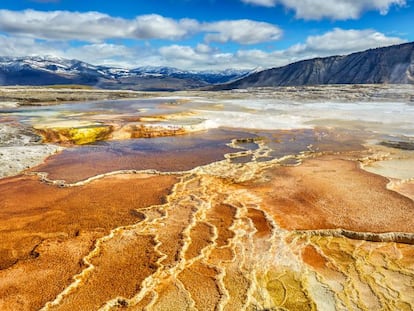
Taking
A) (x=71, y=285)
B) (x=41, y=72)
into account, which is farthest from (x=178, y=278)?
(x=41, y=72)

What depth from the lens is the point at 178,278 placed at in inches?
188

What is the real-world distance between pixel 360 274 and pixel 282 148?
8.66m

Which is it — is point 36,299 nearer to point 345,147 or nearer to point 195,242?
point 195,242

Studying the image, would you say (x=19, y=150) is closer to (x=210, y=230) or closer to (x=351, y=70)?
(x=210, y=230)

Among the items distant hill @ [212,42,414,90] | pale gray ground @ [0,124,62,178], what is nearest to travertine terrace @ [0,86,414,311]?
pale gray ground @ [0,124,62,178]

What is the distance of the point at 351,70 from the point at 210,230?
88736 millimetres

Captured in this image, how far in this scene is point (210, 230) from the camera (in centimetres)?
621

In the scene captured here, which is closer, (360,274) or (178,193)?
(360,274)

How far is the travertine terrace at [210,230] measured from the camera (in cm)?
447

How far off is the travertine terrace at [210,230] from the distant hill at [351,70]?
239 feet

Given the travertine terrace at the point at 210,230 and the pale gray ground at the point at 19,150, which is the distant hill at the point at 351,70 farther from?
the pale gray ground at the point at 19,150

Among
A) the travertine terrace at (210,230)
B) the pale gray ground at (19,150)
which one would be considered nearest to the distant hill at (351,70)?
the travertine terrace at (210,230)

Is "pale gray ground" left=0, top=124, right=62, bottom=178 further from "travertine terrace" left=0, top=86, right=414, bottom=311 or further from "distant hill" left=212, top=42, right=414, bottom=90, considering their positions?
"distant hill" left=212, top=42, right=414, bottom=90

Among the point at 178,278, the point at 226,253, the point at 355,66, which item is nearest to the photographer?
the point at 178,278
